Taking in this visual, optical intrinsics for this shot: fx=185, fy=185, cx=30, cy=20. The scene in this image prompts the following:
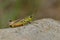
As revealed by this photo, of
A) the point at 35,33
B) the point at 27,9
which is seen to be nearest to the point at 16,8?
the point at 27,9

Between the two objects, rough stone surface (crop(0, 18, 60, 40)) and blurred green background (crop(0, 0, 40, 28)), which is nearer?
rough stone surface (crop(0, 18, 60, 40))

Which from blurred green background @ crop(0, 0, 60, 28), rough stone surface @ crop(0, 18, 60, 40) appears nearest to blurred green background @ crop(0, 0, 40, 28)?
blurred green background @ crop(0, 0, 60, 28)

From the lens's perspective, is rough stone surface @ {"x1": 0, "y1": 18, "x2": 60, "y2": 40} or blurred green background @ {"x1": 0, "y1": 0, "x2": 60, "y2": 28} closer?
rough stone surface @ {"x1": 0, "y1": 18, "x2": 60, "y2": 40}

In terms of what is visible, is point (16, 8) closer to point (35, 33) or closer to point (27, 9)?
point (27, 9)

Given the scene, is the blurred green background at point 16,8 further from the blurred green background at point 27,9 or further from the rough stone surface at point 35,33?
the rough stone surface at point 35,33

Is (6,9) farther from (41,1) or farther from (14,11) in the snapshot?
(41,1)

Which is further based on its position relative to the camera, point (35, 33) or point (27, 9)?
point (27, 9)

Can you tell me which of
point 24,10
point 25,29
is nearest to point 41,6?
point 24,10

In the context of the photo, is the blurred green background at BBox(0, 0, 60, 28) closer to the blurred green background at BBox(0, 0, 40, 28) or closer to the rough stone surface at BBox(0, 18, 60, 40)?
the blurred green background at BBox(0, 0, 40, 28)
